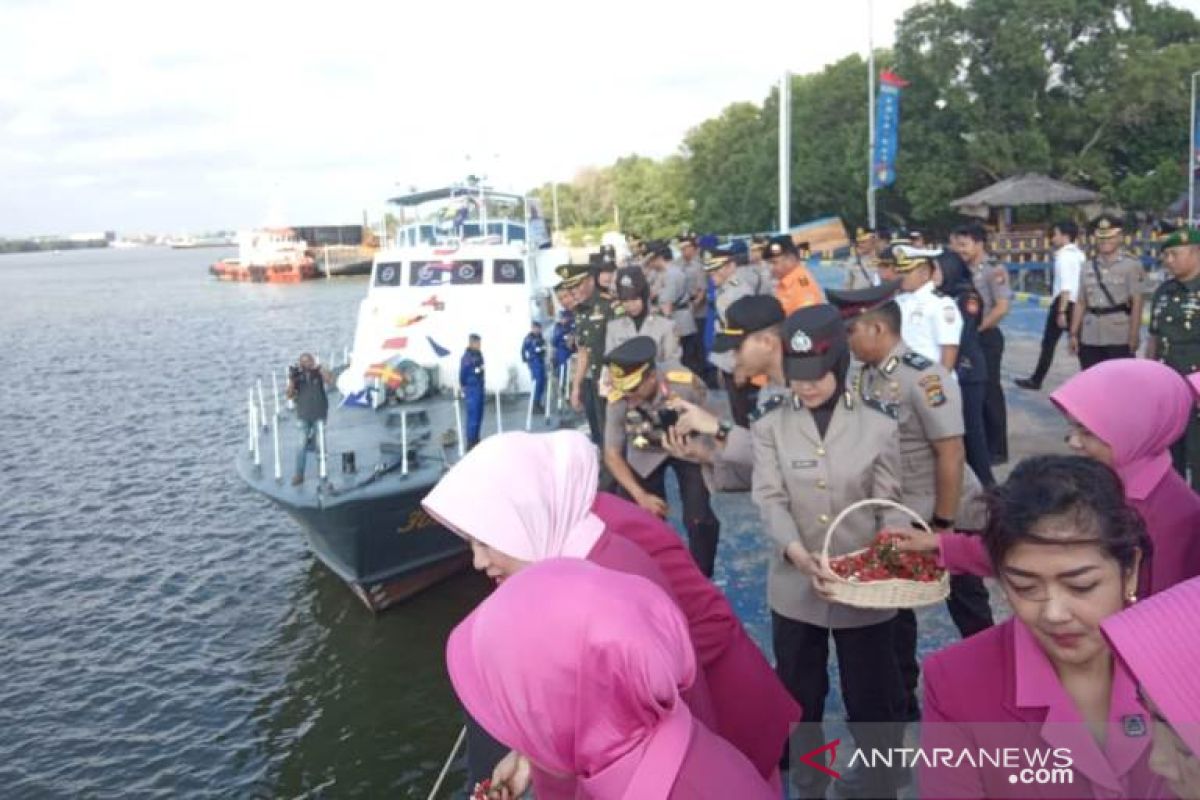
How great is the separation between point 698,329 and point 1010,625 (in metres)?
9.39

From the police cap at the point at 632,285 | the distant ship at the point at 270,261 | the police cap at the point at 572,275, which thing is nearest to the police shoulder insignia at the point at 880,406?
the police cap at the point at 632,285

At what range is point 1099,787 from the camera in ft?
5.14

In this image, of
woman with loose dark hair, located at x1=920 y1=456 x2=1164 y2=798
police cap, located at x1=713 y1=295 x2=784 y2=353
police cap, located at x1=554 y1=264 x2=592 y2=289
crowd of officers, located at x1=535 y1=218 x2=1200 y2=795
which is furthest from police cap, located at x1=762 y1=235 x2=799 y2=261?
woman with loose dark hair, located at x1=920 y1=456 x2=1164 y2=798

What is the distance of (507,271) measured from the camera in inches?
479

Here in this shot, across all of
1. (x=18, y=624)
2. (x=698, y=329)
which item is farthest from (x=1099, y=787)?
(x=18, y=624)

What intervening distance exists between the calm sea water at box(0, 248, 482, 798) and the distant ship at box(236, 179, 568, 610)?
95 centimetres

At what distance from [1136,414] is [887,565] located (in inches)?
32.9

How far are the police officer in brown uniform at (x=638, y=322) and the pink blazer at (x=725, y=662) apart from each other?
3.42 meters

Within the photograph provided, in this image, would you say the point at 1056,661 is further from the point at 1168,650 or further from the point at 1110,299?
the point at 1110,299

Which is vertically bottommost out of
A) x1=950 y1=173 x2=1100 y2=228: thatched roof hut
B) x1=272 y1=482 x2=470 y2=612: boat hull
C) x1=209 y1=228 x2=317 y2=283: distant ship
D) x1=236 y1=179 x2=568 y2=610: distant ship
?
x1=272 y1=482 x2=470 y2=612: boat hull

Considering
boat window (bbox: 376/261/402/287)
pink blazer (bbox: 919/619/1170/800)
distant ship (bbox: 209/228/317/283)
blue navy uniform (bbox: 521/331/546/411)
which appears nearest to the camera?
pink blazer (bbox: 919/619/1170/800)

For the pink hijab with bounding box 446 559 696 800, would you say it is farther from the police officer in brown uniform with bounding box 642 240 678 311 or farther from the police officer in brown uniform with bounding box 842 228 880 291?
the police officer in brown uniform with bounding box 642 240 678 311

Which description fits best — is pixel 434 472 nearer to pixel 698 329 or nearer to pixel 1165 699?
pixel 698 329

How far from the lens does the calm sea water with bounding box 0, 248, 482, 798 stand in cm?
Result: 736
